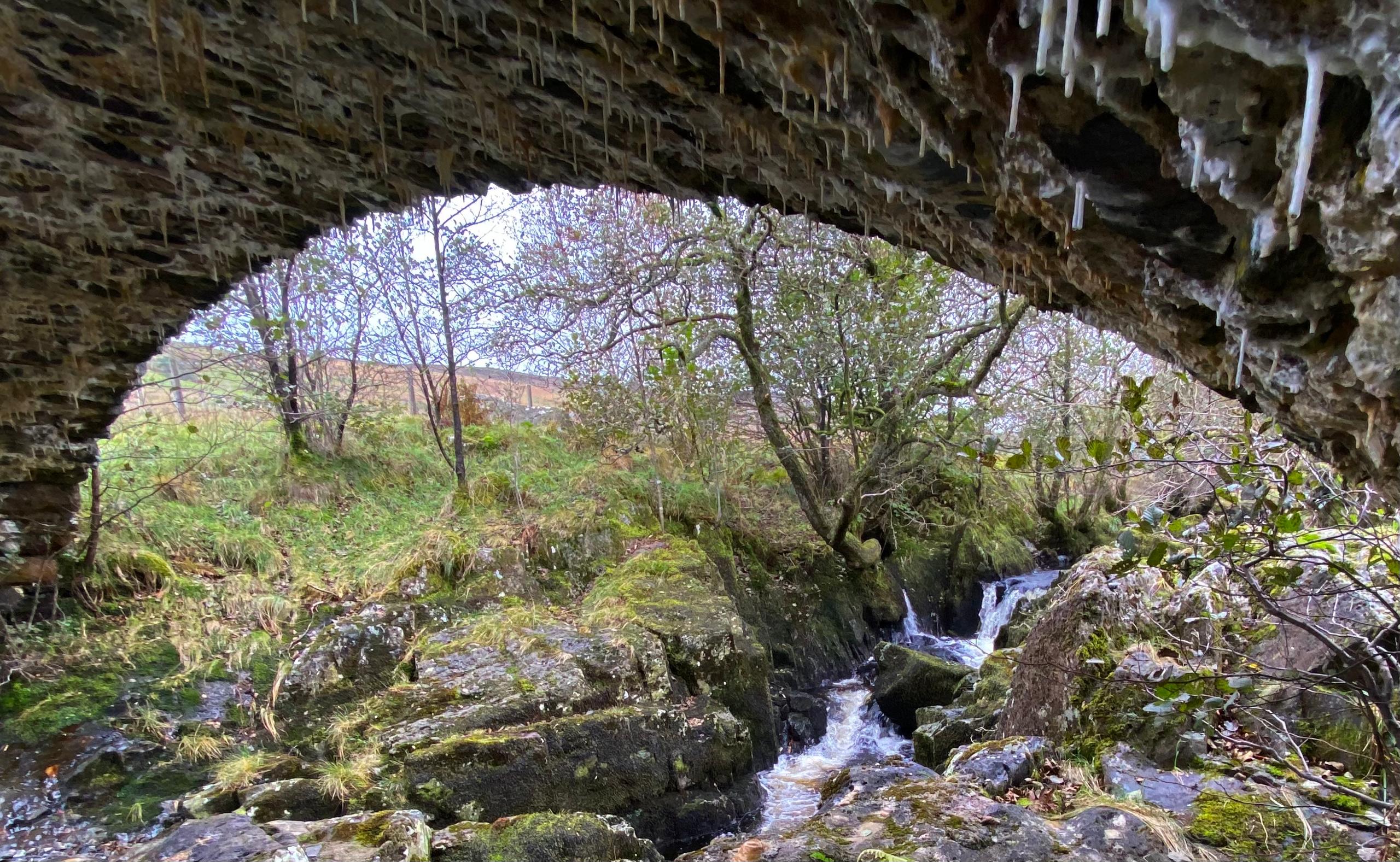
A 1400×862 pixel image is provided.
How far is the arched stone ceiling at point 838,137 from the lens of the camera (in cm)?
97

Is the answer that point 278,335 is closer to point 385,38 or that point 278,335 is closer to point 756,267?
point 756,267

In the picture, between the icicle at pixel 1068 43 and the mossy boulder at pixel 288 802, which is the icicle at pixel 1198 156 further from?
the mossy boulder at pixel 288 802

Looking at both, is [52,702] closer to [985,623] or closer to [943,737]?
[943,737]

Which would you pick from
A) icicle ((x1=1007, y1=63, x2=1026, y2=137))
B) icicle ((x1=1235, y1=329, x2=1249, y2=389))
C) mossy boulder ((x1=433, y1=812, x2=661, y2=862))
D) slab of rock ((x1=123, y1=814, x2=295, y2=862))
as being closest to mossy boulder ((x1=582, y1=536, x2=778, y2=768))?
mossy boulder ((x1=433, y1=812, x2=661, y2=862))

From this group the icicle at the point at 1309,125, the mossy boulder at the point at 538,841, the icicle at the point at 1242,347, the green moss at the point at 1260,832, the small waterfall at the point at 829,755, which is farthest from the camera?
the small waterfall at the point at 829,755

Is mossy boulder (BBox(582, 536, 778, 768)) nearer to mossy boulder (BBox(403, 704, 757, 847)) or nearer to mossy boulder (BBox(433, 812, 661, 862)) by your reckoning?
mossy boulder (BBox(403, 704, 757, 847))

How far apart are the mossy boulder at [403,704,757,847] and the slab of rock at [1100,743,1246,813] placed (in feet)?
8.20

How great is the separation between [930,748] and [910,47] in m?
4.89

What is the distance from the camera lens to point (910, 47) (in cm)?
129

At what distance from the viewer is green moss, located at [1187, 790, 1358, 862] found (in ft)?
7.02

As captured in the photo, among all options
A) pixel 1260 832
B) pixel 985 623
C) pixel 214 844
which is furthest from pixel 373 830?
pixel 985 623

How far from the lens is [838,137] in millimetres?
1775

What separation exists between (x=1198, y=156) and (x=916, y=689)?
5653mm

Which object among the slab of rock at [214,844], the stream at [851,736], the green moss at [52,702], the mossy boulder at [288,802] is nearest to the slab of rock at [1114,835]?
the stream at [851,736]
